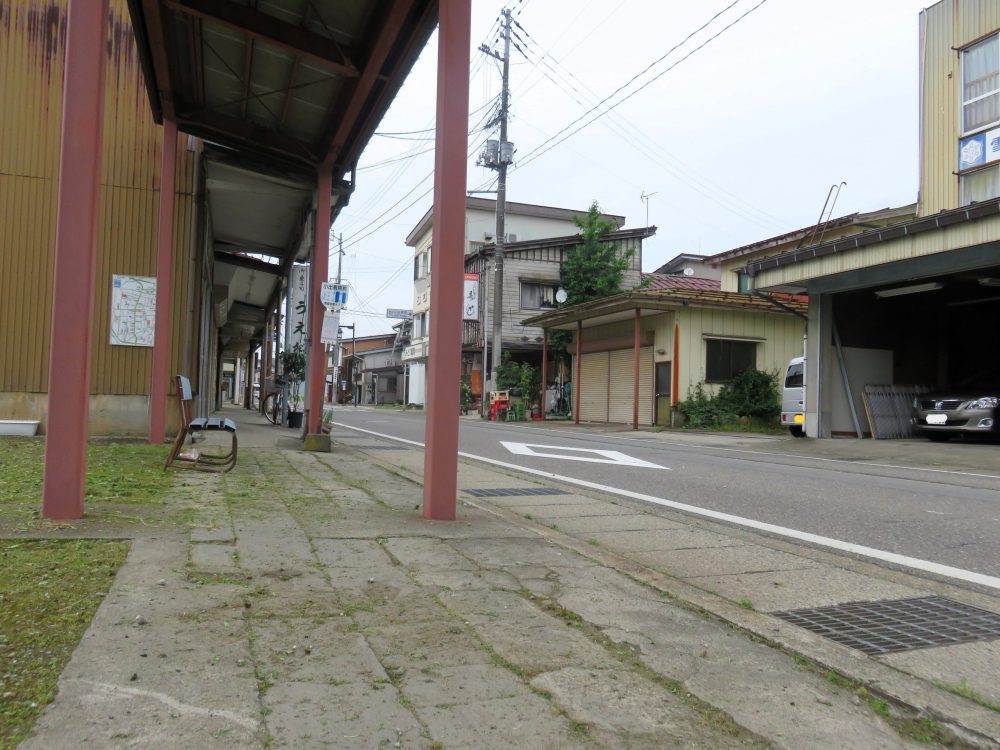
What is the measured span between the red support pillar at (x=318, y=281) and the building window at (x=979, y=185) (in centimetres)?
1210

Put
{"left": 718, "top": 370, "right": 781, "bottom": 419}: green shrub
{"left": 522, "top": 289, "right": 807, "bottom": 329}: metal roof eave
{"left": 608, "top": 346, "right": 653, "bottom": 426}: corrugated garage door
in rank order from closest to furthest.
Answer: {"left": 522, "top": 289, "right": 807, "bottom": 329}: metal roof eave
{"left": 718, "top": 370, "right": 781, "bottom": 419}: green shrub
{"left": 608, "top": 346, "right": 653, "bottom": 426}: corrugated garage door

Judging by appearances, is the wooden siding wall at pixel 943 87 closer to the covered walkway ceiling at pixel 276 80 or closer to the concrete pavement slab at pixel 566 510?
the covered walkway ceiling at pixel 276 80

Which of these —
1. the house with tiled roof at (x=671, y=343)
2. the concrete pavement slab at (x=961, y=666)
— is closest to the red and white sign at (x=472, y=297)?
the house with tiled roof at (x=671, y=343)

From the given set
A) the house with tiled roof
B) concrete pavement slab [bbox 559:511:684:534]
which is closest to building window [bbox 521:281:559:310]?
the house with tiled roof

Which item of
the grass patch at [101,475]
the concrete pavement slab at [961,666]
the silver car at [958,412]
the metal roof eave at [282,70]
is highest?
the metal roof eave at [282,70]

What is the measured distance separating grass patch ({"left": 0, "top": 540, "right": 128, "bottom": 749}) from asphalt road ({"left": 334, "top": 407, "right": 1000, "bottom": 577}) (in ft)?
15.0

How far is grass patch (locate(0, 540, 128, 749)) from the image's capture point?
2.16 m

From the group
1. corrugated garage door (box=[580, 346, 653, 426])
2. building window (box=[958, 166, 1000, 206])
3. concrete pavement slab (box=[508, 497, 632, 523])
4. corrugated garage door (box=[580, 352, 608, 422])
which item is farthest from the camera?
corrugated garage door (box=[580, 352, 608, 422])

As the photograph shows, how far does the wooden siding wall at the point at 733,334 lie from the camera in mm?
21578

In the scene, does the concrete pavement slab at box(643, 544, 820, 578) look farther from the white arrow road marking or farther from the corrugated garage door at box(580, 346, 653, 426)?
the corrugated garage door at box(580, 346, 653, 426)

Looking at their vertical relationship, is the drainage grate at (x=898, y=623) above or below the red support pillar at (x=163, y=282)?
below

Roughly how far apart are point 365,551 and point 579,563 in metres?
1.18

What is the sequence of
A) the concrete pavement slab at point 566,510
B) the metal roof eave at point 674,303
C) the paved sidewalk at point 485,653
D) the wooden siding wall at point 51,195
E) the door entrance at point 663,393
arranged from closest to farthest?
the paved sidewalk at point 485,653
the concrete pavement slab at point 566,510
the wooden siding wall at point 51,195
the metal roof eave at point 674,303
the door entrance at point 663,393

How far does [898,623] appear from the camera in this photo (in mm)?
3348
